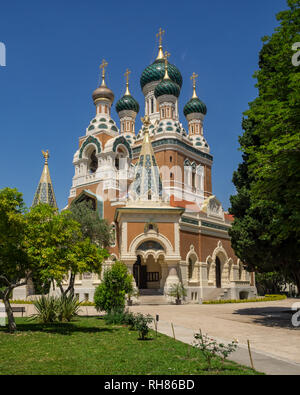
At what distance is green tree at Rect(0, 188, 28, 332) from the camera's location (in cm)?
1095

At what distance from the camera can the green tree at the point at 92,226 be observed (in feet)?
87.9

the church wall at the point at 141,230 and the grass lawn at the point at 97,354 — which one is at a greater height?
the church wall at the point at 141,230

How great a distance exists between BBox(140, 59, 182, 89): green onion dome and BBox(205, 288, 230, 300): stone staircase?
22398mm

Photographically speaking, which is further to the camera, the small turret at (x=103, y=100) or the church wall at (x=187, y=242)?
the small turret at (x=103, y=100)

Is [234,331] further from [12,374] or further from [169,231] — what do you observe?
[169,231]

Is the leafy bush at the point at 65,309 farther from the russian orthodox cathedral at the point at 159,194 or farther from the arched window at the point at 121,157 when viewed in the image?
the arched window at the point at 121,157

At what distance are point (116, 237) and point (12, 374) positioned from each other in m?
22.9

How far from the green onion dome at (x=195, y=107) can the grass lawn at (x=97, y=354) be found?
33.8 metres

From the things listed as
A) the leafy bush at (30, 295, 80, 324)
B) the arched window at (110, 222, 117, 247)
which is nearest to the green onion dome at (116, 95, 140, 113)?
the arched window at (110, 222, 117, 247)

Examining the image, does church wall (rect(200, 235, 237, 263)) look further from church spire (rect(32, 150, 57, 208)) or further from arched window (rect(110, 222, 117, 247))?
church spire (rect(32, 150, 57, 208))

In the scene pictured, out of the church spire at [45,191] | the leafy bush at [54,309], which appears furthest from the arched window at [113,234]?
the leafy bush at [54,309]

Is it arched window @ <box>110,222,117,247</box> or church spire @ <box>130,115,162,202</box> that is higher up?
church spire @ <box>130,115,162,202</box>

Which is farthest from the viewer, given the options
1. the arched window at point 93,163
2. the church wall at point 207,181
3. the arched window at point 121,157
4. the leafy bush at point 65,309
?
the church wall at point 207,181

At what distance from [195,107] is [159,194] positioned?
1755 centimetres
